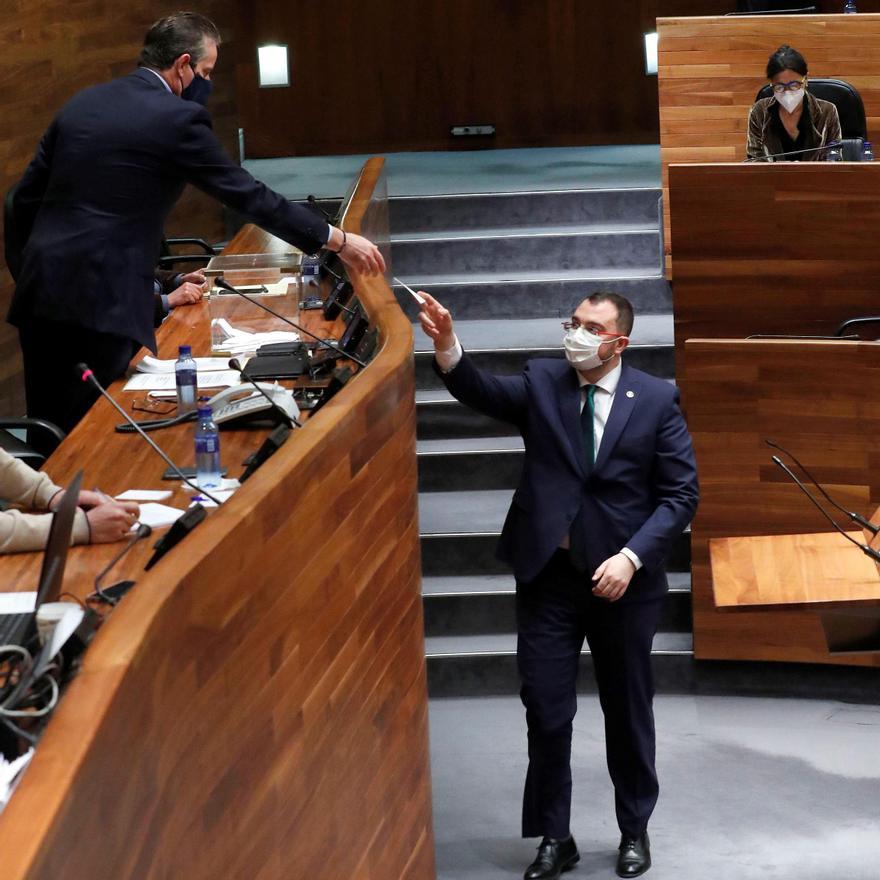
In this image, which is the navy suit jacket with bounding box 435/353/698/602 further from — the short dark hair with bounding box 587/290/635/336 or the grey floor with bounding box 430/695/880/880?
the grey floor with bounding box 430/695/880/880

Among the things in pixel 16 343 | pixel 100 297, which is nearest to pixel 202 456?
pixel 100 297

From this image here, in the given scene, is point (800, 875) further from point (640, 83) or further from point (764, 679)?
point (640, 83)

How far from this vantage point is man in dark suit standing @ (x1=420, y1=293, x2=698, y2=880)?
3855 millimetres

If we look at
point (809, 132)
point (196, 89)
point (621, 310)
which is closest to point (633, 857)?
point (621, 310)

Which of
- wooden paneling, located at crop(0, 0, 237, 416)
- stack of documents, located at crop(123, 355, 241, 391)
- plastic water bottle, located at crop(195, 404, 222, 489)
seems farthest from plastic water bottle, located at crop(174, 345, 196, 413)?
wooden paneling, located at crop(0, 0, 237, 416)

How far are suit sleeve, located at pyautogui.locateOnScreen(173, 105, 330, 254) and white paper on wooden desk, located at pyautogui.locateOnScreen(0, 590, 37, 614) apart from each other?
5.16 feet

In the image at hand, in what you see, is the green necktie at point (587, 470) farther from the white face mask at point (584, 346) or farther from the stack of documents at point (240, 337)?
the stack of documents at point (240, 337)

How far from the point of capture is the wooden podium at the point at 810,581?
116 inches

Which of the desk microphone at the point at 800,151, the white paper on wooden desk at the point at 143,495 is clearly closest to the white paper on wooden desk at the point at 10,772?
the white paper on wooden desk at the point at 143,495

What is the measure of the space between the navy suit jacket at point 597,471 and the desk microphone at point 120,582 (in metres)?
1.19

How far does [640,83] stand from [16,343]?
4.86 meters

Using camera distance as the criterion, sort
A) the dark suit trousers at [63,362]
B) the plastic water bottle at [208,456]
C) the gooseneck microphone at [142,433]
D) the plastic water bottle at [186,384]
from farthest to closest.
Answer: the dark suit trousers at [63,362] → the plastic water bottle at [186,384] → the plastic water bottle at [208,456] → the gooseneck microphone at [142,433]

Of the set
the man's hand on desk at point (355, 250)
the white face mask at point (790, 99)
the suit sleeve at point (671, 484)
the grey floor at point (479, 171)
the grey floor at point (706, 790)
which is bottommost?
the grey floor at point (706, 790)

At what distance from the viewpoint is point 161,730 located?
1.72 metres
